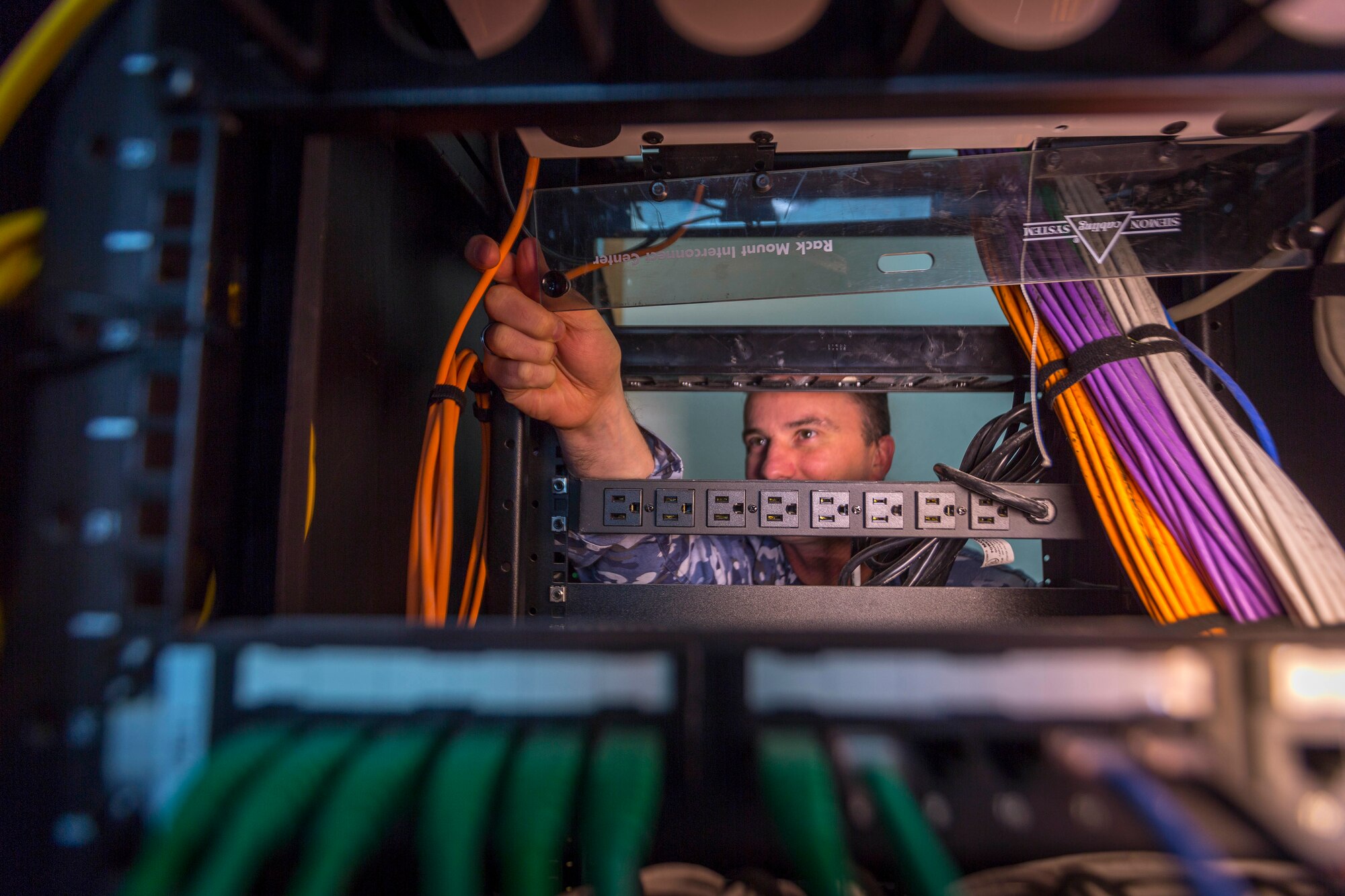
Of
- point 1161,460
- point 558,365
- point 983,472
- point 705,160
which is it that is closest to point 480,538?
point 558,365

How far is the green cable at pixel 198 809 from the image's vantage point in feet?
0.87

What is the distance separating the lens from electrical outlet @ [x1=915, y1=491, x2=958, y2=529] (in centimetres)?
67

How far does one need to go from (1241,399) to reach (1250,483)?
0.41ft

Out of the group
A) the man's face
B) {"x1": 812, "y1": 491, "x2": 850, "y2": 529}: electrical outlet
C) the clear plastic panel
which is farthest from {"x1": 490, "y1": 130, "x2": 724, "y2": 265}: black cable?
the man's face

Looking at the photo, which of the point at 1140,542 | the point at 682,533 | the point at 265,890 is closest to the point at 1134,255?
the point at 1140,542

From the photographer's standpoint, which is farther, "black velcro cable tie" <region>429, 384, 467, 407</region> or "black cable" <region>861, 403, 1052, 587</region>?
"black cable" <region>861, 403, 1052, 587</region>

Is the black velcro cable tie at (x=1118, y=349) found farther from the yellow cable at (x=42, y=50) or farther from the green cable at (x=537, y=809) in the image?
the yellow cable at (x=42, y=50)

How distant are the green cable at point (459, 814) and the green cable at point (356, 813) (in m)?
0.01

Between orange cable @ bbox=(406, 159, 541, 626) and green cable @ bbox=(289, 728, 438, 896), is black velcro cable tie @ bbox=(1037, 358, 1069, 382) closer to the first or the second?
orange cable @ bbox=(406, 159, 541, 626)

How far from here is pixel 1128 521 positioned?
0.59 meters

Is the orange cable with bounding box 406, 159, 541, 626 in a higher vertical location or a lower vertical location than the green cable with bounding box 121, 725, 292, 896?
higher

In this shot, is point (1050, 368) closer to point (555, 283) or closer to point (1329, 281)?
point (1329, 281)

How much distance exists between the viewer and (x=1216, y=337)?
2.26 feet

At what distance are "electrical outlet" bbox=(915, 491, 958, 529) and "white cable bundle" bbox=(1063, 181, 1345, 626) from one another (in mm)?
201
